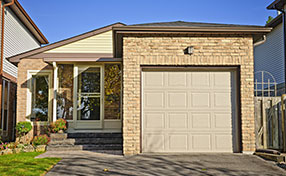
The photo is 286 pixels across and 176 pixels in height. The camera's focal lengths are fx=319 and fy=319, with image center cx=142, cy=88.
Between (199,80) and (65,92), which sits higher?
(199,80)

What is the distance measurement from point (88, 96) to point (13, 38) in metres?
5.45

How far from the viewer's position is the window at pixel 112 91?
12.3 metres

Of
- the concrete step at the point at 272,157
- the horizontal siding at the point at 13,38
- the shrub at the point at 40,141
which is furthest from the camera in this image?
the horizontal siding at the point at 13,38

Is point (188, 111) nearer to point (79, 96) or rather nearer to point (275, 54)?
point (79, 96)

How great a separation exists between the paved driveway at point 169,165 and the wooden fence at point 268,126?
1.25 m

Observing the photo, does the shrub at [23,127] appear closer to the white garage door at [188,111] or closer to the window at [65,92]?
the window at [65,92]

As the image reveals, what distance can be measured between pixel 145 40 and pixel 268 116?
4067 millimetres

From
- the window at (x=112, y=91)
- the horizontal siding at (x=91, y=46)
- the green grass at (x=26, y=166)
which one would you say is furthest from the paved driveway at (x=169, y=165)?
the horizontal siding at (x=91, y=46)

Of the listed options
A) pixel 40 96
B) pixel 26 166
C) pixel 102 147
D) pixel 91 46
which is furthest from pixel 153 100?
pixel 40 96

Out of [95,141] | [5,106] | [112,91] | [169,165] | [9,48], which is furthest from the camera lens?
[9,48]

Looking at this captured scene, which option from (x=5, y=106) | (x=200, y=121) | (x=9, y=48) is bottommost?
(x=200, y=121)

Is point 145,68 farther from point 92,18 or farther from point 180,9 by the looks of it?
point 92,18

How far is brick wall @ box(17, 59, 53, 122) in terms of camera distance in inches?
478

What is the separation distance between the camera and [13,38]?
586 inches
